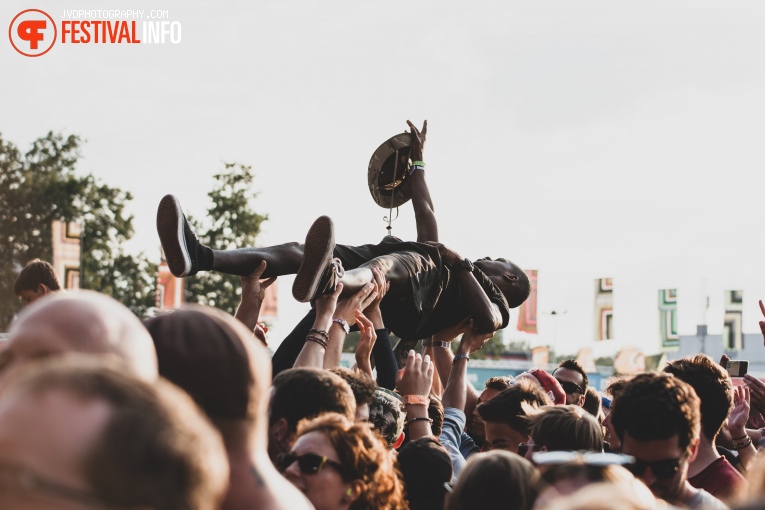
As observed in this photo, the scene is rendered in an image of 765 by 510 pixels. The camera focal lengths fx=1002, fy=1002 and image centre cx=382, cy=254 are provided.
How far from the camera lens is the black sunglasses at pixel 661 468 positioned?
3115 millimetres

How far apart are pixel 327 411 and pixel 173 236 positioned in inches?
87.9

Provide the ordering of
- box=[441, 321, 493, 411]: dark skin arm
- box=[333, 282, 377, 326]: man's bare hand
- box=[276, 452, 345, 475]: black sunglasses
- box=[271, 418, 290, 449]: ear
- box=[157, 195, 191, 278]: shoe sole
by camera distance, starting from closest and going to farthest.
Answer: box=[276, 452, 345, 475]: black sunglasses → box=[271, 418, 290, 449]: ear → box=[441, 321, 493, 411]: dark skin arm → box=[157, 195, 191, 278]: shoe sole → box=[333, 282, 377, 326]: man's bare hand

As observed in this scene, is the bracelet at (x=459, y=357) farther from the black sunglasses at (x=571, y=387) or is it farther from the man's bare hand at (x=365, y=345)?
the black sunglasses at (x=571, y=387)

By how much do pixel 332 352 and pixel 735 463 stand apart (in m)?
1.93

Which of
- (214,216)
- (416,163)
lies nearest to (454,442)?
(416,163)

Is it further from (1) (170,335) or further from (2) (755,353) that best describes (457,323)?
(2) (755,353)

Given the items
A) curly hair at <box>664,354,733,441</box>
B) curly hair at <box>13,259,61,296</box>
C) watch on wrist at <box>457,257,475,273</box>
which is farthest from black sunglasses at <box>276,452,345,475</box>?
watch on wrist at <box>457,257,475,273</box>

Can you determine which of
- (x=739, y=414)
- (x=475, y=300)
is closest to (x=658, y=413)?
(x=739, y=414)

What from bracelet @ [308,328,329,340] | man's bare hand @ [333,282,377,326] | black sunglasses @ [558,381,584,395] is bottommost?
black sunglasses @ [558,381,584,395]

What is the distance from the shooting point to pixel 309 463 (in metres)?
2.81

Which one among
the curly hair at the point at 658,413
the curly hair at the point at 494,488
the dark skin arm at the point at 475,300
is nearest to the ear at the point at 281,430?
the curly hair at the point at 494,488

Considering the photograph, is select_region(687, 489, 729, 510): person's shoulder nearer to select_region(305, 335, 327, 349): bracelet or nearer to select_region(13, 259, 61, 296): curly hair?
select_region(305, 335, 327, 349): bracelet

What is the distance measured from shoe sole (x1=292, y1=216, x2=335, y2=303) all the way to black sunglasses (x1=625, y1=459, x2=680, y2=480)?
236 centimetres

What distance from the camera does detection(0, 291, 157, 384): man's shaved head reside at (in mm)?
2000
